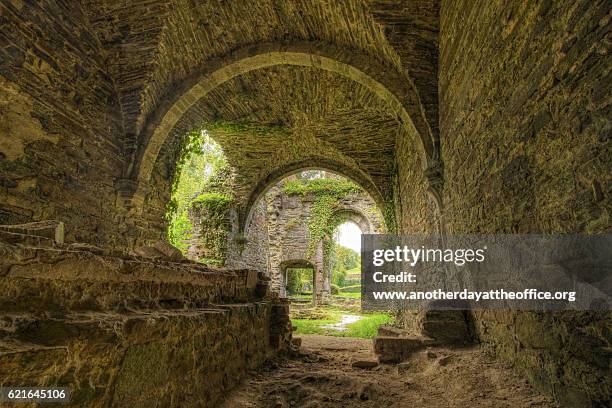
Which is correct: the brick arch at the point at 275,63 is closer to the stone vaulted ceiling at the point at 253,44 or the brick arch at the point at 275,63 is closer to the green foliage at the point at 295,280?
the stone vaulted ceiling at the point at 253,44

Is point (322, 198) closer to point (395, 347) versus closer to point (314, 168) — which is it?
point (314, 168)

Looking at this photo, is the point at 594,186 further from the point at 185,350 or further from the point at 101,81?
the point at 101,81

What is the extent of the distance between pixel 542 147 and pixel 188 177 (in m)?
15.2

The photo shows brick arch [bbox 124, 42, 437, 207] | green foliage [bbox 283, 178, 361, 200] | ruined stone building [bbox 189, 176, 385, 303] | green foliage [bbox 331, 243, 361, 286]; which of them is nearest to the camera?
brick arch [bbox 124, 42, 437, 207]

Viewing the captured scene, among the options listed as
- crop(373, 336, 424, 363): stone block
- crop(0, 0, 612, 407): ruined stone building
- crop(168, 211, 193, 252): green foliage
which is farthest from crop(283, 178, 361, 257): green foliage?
crop(373, 336, 424, 363): stone block

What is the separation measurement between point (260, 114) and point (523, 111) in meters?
6.44

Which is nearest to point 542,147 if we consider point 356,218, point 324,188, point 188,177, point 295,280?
point 324,188

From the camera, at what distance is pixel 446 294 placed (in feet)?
14.2

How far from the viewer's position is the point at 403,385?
3.14 metres

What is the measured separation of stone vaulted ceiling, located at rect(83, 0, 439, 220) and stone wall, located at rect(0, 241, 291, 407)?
3.92 metres

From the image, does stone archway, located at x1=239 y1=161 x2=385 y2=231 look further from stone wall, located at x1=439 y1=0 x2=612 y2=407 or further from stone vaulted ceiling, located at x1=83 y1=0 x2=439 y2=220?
stone wall, located at x1=439 y1=0 x2=612 y2=407

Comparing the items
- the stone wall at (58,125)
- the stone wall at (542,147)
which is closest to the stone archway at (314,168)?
the stone wall at (58,125)

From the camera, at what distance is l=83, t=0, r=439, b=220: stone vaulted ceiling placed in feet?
15.5

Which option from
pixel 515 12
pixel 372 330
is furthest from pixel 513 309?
pixel 372 330
